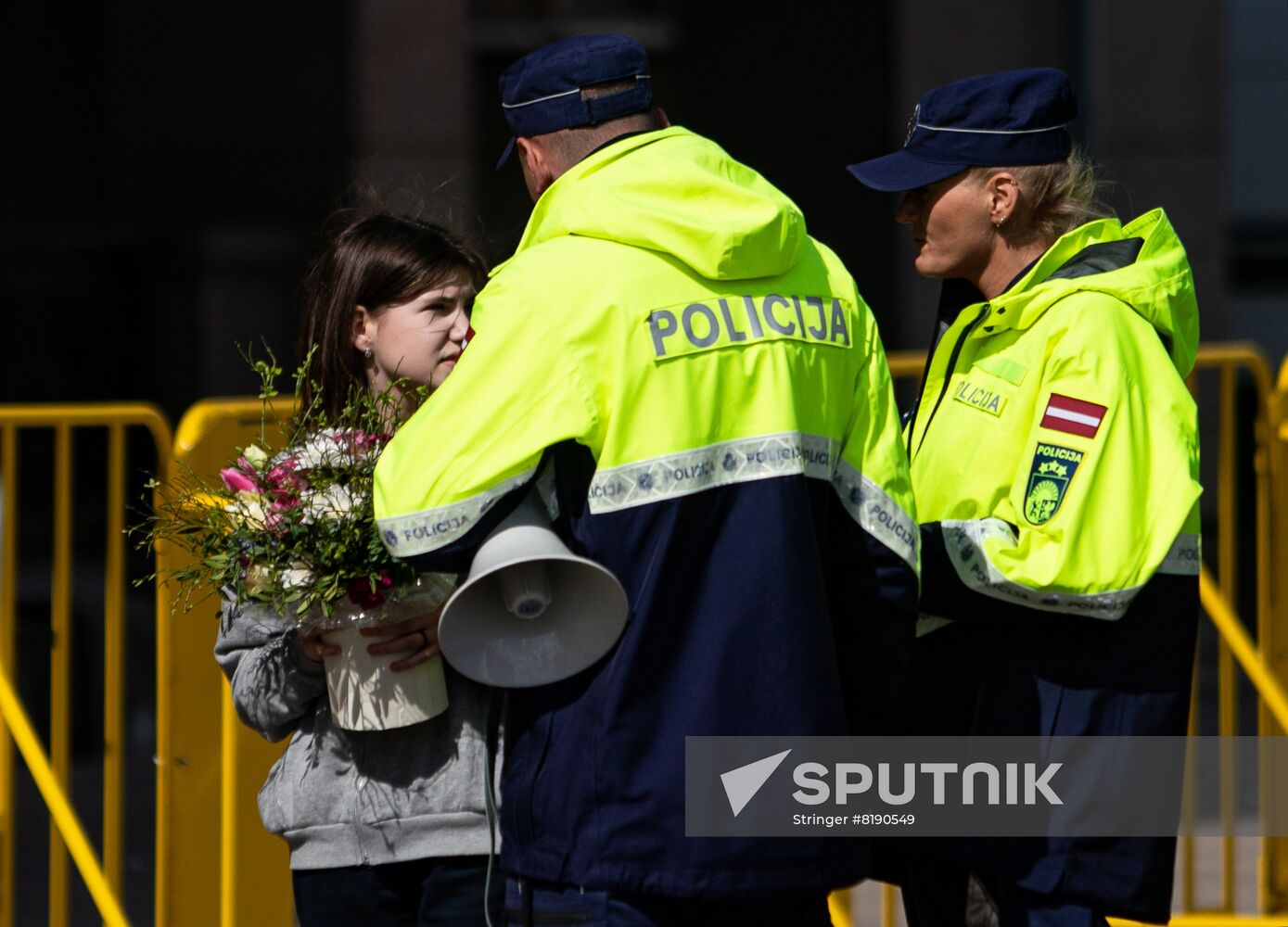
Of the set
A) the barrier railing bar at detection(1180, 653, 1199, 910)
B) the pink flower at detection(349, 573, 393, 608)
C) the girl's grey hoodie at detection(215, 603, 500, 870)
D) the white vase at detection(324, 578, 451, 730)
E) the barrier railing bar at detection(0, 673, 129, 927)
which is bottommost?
the barrier railing bar at detection(1180, 653, 1199, 910)

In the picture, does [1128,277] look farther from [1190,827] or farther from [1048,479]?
[1190,827]

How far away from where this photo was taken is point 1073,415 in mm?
2785

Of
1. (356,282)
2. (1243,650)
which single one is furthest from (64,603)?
(1243,650)

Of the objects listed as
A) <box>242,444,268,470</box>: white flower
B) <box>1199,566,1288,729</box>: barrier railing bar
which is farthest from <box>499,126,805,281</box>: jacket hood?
A: <box>1199,566,1288,729</box>: barrier railing bar

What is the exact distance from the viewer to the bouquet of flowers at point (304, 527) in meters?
2.51

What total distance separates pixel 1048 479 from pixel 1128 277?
1.34 ft

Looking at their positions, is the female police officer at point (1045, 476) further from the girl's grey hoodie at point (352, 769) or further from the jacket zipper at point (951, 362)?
the girl's grey hoodie at point (352, 769)

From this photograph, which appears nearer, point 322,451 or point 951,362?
point 322,451

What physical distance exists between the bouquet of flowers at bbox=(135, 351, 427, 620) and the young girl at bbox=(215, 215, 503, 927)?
7cm

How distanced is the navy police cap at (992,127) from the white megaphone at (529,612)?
1119 mm

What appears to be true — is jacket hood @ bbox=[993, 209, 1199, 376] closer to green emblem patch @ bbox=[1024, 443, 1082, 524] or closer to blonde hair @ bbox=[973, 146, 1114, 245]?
blonde hair @ bbox=[973, 146, 1114, 245]

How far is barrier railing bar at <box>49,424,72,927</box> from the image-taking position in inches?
176

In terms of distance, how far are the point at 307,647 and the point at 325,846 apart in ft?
1.05

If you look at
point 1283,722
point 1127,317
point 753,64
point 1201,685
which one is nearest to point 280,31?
point 753,64
